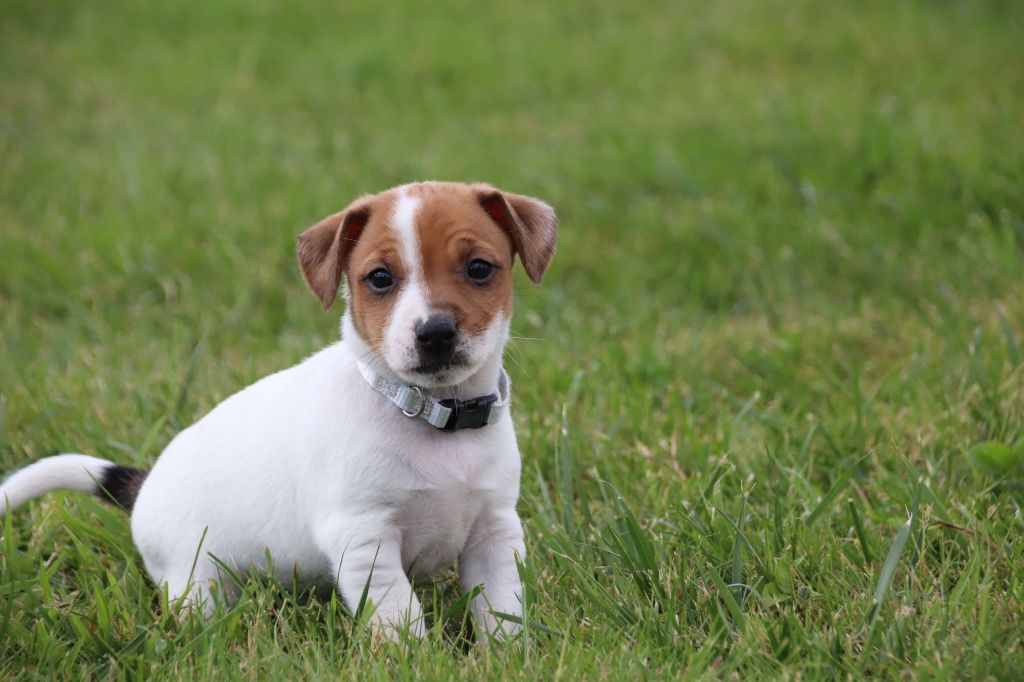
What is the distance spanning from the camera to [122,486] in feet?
13.1

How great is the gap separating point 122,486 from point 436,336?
5.06 feet

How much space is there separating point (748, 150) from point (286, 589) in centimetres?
529

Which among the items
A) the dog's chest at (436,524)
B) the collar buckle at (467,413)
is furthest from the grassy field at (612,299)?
the collar buckle at (467,413)

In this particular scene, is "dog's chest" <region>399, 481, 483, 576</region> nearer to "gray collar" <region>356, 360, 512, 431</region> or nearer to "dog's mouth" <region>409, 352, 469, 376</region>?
"gray collar" <region>356, 360, 512, 431</region>

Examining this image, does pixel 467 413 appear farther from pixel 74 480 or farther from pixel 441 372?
pixel 74 480

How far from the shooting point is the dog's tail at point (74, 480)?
3.76 metres

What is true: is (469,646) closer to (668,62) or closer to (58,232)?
(58,232)

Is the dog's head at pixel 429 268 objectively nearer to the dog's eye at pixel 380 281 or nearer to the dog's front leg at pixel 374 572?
the dog's eye at pixel 380 281

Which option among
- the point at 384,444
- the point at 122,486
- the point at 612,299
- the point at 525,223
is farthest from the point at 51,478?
the point at 612,299

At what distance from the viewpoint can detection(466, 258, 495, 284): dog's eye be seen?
3336 millimetres

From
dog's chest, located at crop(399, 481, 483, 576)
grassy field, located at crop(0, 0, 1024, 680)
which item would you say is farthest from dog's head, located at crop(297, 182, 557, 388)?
grassy field, located at crop(0, 0, 1024, 680)

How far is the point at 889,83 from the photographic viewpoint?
9.04 m

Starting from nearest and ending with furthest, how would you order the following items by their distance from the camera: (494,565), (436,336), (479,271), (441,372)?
1. (436,336)
2. (441,372)
3. (479,271)
4. (494,565)

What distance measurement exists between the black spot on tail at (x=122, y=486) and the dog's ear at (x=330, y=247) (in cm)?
107
